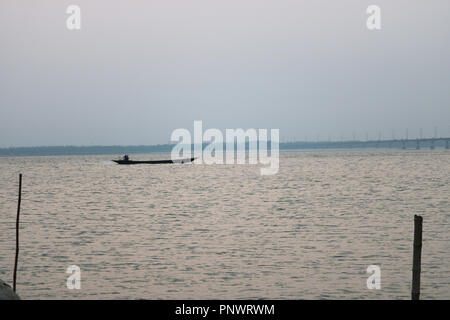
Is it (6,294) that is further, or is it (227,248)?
(227,248)

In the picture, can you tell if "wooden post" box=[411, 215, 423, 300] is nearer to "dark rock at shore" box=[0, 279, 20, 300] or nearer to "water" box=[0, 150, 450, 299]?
"water" box=[0, 150, 450, 299]

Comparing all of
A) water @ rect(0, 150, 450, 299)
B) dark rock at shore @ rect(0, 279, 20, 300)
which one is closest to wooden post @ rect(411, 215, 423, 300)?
water @ rect(0, 150, 450, 299)

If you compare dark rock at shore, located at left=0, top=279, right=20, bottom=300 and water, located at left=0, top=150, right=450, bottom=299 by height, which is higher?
dark rock at shore, located at left=0, top=279, right=20, bottom=300

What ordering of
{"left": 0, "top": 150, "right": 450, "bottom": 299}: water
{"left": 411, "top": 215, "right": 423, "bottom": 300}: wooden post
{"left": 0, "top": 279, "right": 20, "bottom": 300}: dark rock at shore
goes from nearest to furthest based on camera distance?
{"left": 0, "top": 279, "right": 20, "bottom": 300}: dark rock at shore, {"left": 411, "top": 215, "right": 423, "bottom": 300}: wooden post, {"left": 0, "top": 150, "right": 450, "bottom": 299}: water

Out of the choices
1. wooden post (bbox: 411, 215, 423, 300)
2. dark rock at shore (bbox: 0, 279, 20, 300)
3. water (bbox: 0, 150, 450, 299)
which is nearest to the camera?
dark rock at shore (bbox: 0, 279, 20, 300)

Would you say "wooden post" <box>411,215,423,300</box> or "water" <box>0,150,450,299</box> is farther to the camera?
"water" <box>0,150,450,299</box>

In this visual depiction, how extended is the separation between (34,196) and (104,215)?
2383 cm

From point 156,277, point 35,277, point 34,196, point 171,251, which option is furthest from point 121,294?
point 34,196

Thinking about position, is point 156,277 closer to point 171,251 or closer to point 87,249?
point 171,251

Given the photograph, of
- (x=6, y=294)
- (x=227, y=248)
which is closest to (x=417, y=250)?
(x=6, y=294)

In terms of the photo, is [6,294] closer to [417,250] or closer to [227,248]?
[417,250]

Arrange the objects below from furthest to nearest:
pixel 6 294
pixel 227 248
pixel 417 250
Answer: pixel 227 248 < pixel 417 250 < pixel 6 294

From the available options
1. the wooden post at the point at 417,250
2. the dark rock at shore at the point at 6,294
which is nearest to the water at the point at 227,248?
the wooden post at the point at 417,250

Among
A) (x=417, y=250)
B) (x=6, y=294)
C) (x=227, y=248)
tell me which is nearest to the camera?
(x=6, y=294)
